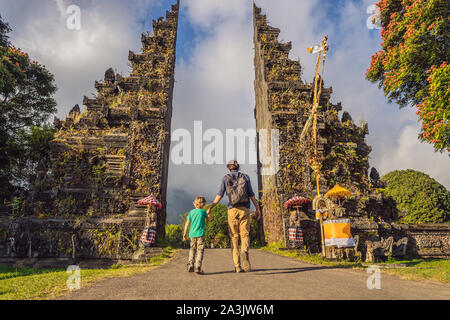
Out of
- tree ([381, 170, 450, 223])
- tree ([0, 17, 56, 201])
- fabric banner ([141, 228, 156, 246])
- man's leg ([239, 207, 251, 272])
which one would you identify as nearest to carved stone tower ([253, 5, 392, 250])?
fabric banner ([141, 228, 156, 246])

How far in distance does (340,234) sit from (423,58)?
8015 millimetres

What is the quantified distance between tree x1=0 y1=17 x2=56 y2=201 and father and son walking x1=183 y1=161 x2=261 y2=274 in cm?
1462

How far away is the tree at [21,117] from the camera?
14.4 metres

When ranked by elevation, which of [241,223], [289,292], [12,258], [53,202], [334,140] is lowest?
[12,258]

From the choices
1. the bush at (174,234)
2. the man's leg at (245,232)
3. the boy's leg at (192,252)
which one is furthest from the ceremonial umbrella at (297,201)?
the bush at (174,234)

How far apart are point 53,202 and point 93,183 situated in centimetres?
186

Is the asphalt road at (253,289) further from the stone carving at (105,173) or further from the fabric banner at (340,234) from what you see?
the stone carving at (105,173)

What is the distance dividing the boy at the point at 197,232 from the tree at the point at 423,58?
8.16 m

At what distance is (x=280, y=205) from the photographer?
12.0 meters

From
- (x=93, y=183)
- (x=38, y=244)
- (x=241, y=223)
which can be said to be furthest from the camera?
(x=93, y=183)

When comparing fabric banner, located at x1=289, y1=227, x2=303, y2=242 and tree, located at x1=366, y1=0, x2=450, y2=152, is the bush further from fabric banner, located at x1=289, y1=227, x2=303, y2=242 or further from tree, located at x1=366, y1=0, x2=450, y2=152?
tree, located at x1=366, y1=0, x2=450, y2=152

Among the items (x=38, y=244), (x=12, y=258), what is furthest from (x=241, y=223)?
(x=12, y=258)
